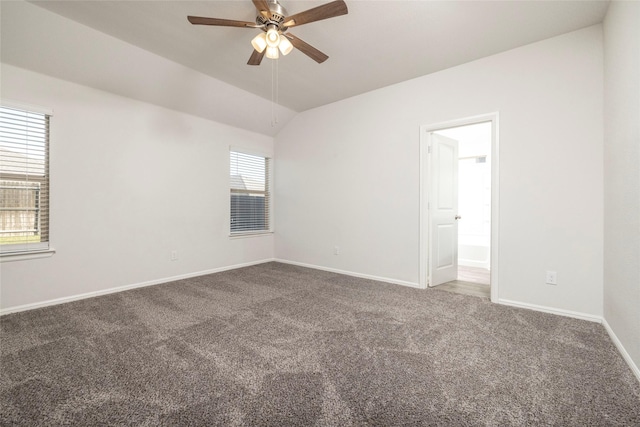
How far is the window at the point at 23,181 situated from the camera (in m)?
2.66

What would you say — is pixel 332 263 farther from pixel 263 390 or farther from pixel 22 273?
pixel 22 273

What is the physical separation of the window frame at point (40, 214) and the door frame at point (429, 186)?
4.15 meters

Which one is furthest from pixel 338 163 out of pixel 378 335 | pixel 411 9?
pixel 378 335

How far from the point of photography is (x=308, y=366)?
1.76 metres

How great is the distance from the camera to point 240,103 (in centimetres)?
416

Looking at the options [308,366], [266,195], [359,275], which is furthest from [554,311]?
[266,195]

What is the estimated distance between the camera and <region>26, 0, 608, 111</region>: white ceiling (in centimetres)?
227

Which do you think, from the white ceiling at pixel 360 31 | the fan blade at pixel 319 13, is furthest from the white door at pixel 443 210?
the fan blade at pixel 319 13

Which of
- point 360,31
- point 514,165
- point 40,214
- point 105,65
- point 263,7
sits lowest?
point 40,214

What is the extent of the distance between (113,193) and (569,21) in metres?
4.98

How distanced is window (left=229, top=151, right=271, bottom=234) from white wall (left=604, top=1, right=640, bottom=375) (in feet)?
14.8

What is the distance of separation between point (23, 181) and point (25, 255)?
0.74 meters

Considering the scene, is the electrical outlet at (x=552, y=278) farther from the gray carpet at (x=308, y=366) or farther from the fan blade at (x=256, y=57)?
the fan blade at (x=256, y=57)

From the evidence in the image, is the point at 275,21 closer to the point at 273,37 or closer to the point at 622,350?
the point at 273,37
